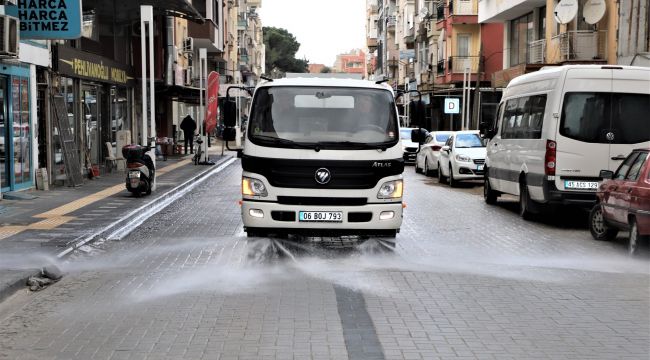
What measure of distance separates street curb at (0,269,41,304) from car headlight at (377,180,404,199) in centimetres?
435

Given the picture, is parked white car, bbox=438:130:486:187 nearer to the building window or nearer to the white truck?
the building window

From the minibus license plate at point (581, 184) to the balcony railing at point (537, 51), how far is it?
18534 mm

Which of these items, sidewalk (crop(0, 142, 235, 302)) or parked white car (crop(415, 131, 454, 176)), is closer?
sidewalk (crop(0, 142, 235, 302))

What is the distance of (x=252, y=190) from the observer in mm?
10648

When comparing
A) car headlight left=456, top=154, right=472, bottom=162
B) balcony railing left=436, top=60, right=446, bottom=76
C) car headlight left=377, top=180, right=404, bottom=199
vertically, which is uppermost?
balcony railing left=436, top=60, right=446, bottom=76

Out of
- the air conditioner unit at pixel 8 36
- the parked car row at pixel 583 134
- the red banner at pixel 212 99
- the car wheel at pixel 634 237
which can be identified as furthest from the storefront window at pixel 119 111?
the car wheel at pixel 634 237

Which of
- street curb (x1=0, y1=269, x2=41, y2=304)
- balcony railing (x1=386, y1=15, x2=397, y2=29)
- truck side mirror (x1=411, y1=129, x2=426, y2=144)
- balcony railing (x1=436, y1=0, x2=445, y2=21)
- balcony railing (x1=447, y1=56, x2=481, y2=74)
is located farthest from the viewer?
balcony railing (x1=386, y1=15, x2=397, y2=29)

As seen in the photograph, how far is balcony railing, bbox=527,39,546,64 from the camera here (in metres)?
31.6

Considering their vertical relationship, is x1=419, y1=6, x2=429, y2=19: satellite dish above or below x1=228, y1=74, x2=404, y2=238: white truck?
above

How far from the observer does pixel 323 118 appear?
1086 centimetres

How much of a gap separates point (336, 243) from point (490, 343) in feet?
19.1

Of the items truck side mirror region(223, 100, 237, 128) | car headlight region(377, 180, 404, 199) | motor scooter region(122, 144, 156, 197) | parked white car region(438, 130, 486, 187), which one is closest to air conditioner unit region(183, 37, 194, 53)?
parked white car region(438, 130, 486, 187)

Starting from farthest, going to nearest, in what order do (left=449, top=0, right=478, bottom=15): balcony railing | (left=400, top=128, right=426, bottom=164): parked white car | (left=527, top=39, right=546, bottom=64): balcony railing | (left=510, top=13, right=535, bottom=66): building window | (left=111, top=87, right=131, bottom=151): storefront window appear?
(left=449, top=0, right=478, bottom=15): balcony railing → (left=510, top=13, right=535, bottom=66): building window → (left=400, top=128, right=426, bottom=164): parked white car → (left=527, top=39, right=546, bottom=64): balcony railing → (left=111, top=87, right=131, bottom=151): storefront window

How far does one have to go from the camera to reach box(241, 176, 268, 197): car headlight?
10586 millimetres
